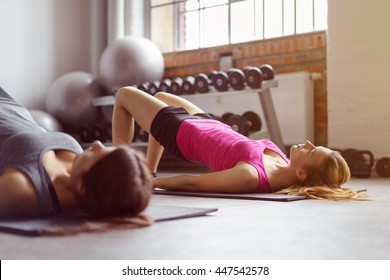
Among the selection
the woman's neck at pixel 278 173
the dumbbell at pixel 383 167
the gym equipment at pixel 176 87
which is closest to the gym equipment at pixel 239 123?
the gym equipment at pixel 176 87

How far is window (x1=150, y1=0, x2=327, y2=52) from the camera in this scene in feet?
16.4

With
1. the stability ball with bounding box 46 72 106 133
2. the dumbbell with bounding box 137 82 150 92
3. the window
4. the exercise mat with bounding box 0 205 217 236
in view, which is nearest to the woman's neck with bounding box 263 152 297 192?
the exercise mat with bounding box 0 205 217 236

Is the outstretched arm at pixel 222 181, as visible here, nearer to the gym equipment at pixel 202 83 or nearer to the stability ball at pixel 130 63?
the gym equipment at pixel 202 83

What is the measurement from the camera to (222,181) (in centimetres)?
252

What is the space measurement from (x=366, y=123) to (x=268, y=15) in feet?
4.80

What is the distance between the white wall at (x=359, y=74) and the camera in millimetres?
4324

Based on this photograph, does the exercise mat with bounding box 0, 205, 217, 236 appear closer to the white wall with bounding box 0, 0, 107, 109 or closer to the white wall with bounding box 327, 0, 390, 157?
the white wall with bounding box 327, 0, 390, 157

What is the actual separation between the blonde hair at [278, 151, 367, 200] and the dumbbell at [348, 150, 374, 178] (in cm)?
163

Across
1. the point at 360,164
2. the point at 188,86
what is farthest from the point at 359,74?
the point at 188,86

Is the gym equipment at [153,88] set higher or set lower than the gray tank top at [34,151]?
higher

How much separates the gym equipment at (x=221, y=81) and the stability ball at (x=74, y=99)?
1485 mm

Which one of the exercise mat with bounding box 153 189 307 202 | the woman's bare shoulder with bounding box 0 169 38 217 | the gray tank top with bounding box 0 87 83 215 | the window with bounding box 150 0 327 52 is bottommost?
the exercise mat with bounding box 153 189 307 202
